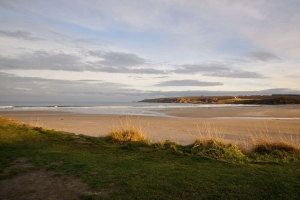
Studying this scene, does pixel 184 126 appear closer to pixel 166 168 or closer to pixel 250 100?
pixel 166 168

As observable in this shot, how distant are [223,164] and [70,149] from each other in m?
5.98

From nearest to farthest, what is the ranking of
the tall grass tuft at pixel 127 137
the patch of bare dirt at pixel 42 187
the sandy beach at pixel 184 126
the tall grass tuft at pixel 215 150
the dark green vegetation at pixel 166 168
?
the patch of bare dirt at pixel 42 187 < the dark green vegetation at pixel 166 168 < the tall grass tuft at pixel 215 150 < the tall grass tuft at pixel 127 137 < the sandy beach at pixel 184 126

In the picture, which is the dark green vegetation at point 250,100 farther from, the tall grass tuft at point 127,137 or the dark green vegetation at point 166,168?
the dark green vegetation at point 166,168

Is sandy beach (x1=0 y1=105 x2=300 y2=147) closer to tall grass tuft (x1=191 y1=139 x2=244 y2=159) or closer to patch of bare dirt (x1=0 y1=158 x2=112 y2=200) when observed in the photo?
tall grass tuft (x1=191 y1=139 x2=244 y2=159)

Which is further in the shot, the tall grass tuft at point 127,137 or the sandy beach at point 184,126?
the sandy beach at point 184,126

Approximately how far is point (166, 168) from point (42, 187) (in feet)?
10.8

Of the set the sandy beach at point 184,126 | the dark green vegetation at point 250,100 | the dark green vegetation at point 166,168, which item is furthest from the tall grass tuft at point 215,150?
the dark green vegetation at point 250,100

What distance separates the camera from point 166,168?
23.6ft

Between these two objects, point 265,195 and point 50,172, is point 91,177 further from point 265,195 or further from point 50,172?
point 265,195

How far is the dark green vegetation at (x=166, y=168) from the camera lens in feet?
17.3

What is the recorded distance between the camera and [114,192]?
5.20 meters

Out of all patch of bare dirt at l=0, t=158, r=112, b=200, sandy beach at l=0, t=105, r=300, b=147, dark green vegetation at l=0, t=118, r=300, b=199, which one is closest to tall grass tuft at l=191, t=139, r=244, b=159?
dark green vegetation at l=0, t=118, r=300, b=199

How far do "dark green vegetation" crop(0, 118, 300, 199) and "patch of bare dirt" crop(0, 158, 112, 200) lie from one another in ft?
0.59

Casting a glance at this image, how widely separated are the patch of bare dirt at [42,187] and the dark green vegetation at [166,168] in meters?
0.18
